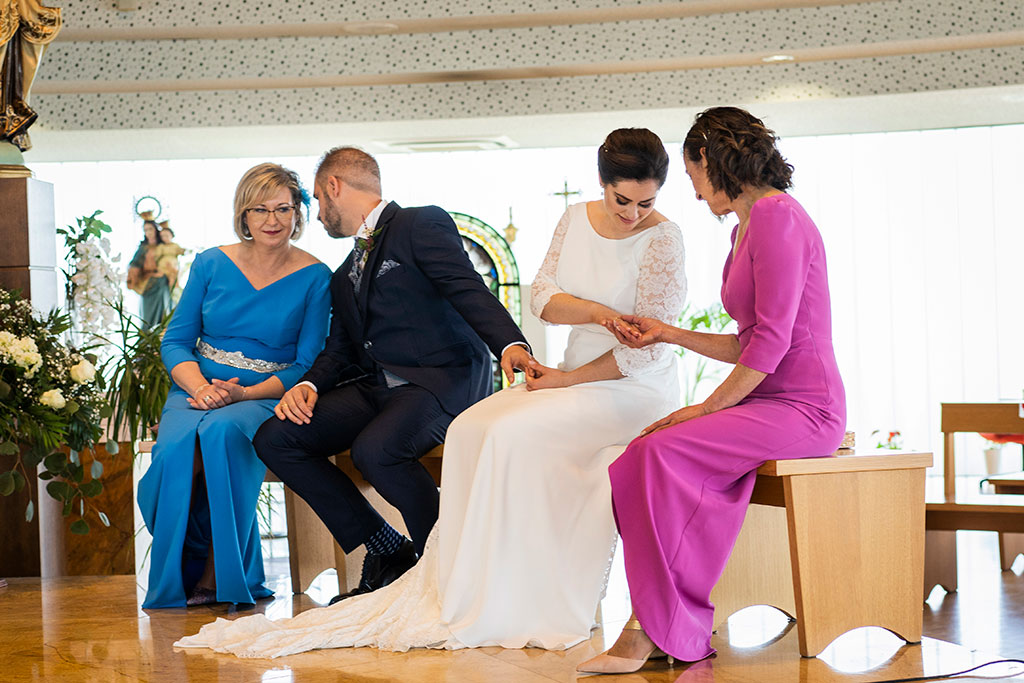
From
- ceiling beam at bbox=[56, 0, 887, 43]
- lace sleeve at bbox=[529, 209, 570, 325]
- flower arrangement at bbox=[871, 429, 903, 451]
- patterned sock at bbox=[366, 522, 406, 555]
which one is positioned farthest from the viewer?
flower arrangement at bbox=[871, 429, 903, 451]

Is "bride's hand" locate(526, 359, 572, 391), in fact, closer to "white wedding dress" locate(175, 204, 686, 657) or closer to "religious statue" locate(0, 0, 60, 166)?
"white wedding dress" locate(175, 204, 686, 657)

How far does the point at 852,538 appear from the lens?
2.89 metres

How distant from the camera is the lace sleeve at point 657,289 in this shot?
3342 millimetres

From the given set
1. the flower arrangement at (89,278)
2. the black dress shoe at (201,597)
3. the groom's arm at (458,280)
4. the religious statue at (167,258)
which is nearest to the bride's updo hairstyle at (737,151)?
the groom's arm at (458,280)

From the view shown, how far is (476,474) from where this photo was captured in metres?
3.14

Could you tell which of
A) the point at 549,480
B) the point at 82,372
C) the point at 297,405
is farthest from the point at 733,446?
the point at 82,372

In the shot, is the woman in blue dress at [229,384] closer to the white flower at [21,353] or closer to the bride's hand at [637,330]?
the white flower at [21,353]

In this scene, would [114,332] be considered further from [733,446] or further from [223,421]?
[733,446]

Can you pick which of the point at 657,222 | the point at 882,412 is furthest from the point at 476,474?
the point at 882,412

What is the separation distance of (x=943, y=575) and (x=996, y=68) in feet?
16.5

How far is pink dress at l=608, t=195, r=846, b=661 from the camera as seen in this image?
2811 millimetres

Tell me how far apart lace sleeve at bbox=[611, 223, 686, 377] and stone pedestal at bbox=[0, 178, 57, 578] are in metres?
2.65

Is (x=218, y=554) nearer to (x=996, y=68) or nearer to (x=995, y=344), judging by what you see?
(x=996, y=68)

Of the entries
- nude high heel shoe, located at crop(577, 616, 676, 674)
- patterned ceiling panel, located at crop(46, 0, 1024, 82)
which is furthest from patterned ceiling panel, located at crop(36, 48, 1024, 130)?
nude high heel shoe, located at crop(577, 616, 676, 674)
